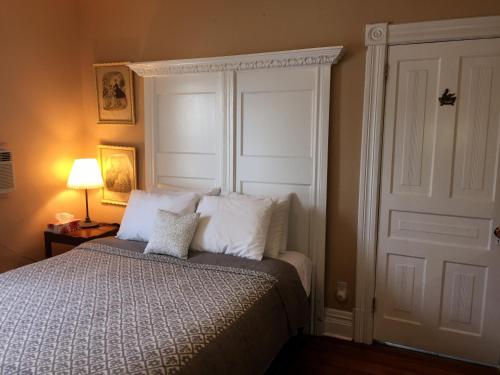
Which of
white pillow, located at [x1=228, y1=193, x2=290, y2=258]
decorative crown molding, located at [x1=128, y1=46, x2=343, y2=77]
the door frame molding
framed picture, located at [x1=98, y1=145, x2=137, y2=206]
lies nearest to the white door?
the door frame molding

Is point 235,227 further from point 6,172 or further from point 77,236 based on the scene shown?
point 6,172

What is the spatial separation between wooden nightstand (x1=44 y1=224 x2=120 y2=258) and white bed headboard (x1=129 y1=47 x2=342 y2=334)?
0.66 metres

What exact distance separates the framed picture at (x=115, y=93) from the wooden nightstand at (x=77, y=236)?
93 cm

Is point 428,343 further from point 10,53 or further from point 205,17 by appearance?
point 10,53

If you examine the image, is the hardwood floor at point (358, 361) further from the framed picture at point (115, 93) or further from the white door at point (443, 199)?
the framed picture at point (115, 93)

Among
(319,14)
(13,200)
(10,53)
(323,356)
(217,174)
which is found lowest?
(323,356)

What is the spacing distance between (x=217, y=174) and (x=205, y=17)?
1178 mm

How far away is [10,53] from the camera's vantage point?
120 inches

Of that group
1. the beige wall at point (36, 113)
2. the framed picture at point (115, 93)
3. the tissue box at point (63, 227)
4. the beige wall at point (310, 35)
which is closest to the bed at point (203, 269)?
the beige wall at point (310, 35)

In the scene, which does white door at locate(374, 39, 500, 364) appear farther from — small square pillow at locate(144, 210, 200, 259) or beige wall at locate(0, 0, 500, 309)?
small square pillow at locate(144, 210, 200, 259)

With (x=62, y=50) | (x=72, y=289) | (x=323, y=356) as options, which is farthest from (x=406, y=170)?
(x=62, y=50)

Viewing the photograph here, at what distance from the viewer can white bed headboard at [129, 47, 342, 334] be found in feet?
9.09

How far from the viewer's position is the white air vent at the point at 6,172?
3.01 meters

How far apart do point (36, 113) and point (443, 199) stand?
309 centimetres
